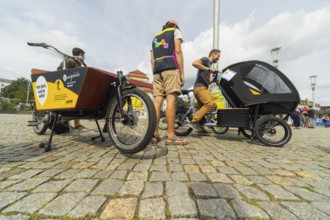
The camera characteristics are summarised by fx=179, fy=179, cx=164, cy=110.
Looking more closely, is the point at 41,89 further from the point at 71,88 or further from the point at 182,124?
the point at 182,124

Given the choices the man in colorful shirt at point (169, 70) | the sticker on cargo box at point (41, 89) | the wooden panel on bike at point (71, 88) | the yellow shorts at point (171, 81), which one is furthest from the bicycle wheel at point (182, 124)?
the sticker on cargo box at point (41, 89)

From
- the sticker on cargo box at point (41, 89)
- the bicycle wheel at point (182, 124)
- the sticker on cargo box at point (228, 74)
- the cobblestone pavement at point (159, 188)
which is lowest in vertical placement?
the cobblestone pavement at point (159, 188)

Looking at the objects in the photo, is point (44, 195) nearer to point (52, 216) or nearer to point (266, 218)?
point (52, 216)

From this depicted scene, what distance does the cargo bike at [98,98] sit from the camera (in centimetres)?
237

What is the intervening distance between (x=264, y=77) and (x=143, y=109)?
2825mm

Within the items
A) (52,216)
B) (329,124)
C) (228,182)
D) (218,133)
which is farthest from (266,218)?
(329,124)

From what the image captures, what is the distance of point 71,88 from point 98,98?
0.39 m

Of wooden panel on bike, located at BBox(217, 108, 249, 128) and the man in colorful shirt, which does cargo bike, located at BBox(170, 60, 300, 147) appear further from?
the man in colorful shirt

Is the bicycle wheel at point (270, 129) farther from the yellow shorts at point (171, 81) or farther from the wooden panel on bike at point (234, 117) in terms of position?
the yellow shorts at point (171, 81)

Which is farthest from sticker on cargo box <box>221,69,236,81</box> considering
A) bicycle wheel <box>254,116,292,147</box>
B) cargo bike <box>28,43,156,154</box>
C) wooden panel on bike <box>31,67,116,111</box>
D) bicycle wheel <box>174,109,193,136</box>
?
wooden panel on bike <box>31,67,116,111</box>

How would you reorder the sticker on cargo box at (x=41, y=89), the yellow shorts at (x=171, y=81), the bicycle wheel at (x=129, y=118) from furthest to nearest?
the yellow shorts at (x=171, y=81), the sticker on cargo box at (x=41, y=89), the bicycle wheel at (x=129, y=118)

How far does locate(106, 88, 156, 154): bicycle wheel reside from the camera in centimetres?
220

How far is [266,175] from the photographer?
1761 mm

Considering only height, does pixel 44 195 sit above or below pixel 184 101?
below
